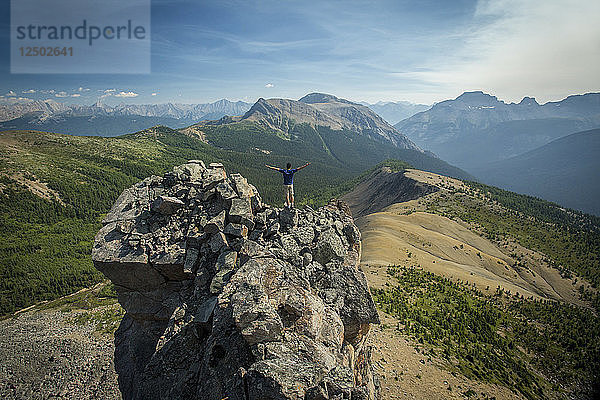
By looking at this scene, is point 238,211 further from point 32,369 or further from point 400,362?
point 32,369

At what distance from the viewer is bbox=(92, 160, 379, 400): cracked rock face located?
981cm

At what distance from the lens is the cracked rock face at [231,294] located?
32.2 feet

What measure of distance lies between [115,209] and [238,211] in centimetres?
972

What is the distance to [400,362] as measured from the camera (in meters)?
22.3

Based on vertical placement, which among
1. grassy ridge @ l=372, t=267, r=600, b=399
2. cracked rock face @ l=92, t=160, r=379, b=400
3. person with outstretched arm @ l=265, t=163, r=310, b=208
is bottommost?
grassy ridge @ l=372, t=267, r=600, b=399

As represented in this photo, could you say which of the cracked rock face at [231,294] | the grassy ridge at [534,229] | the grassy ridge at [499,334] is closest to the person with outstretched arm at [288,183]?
the cracked rock face at [231,294]

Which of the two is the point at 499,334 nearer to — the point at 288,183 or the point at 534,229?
the point at 288,183

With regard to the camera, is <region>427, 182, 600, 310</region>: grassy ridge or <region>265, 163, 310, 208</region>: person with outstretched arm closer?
<region>265, 163, 310, 208</region>: person with outstretched arm

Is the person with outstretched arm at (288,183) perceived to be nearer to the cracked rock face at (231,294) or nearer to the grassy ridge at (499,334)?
the cracked rock face at (231,294)

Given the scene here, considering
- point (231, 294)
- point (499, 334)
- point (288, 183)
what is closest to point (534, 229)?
point (499, 334)

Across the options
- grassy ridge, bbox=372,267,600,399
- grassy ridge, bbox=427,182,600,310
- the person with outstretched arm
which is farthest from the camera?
grassy ridge, bbox=427,182,600,310

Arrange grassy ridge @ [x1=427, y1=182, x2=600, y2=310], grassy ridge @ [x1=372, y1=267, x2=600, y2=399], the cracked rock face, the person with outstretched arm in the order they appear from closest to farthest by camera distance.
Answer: the cracked rock face < the person with outstretched arm < grassy ridge @ [x1=372, y1=267, x2=600, y2=399] < grassy ridge @ [x1=427, y1=182, x2=600, y2=310]

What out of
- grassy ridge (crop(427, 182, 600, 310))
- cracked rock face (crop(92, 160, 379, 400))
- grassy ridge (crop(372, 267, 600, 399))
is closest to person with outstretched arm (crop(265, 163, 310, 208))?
cracked rock face (crop(92, 160, 379, 400))

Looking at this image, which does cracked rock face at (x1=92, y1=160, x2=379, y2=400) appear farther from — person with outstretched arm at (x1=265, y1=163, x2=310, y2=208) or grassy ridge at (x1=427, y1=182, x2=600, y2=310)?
grassy ridge at (x1=427, y1=182, x2=600, y2=310)
